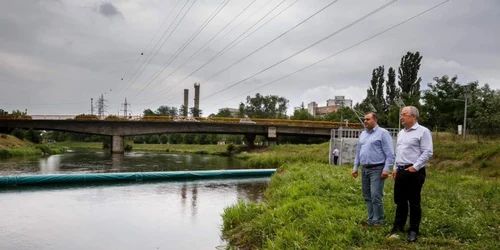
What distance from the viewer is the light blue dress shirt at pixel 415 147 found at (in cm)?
470

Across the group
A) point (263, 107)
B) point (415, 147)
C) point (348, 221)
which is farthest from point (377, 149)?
point (263, 107)

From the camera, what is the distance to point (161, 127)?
145ft

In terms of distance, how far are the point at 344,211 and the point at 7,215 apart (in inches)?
334

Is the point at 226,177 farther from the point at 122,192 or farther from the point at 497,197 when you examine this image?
the point at 497,197

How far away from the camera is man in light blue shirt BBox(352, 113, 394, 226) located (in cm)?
539

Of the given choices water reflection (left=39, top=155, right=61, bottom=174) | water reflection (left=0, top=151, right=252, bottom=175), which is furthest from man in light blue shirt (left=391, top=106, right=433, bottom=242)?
water reflection (left=39, top=155, right=61, bottom=174)

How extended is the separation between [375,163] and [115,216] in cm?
696

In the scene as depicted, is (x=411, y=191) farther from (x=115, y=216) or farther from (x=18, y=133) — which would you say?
(x=18, y=133)

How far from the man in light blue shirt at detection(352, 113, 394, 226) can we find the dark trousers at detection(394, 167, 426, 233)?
0.32m

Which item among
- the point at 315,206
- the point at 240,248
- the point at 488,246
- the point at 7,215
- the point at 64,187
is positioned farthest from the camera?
the point at 64,187

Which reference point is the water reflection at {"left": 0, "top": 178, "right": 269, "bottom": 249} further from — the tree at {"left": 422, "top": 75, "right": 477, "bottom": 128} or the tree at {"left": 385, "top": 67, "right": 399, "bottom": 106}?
the tree at {"left": 385, "top": 67, "right": 399, "bottom": 106}

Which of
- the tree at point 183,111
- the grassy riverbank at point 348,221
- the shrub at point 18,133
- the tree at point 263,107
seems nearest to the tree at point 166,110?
the tree at point 183,111

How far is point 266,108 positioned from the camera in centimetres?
9319

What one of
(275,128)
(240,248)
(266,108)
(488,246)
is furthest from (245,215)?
(266,108)
